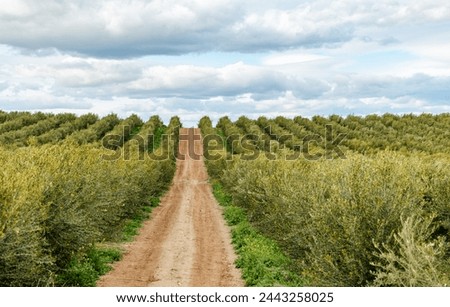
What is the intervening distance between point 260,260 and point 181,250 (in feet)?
19.6

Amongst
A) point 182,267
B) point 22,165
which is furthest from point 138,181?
point 22,165

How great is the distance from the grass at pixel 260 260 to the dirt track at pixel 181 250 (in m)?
0.53

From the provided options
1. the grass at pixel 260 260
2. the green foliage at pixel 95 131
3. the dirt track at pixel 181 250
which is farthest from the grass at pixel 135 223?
the green foliage at pixel 95 131

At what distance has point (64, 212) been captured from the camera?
16953mm

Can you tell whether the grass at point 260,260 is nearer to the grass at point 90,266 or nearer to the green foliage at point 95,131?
the grass at point 90,266

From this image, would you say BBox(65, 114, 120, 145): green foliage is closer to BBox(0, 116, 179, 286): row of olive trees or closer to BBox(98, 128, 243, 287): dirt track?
BBox(98, 128, 243, 287): dirt track

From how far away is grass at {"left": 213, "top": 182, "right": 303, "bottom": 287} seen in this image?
20.4 meters

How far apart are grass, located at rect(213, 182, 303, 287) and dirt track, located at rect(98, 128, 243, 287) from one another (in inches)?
20.9

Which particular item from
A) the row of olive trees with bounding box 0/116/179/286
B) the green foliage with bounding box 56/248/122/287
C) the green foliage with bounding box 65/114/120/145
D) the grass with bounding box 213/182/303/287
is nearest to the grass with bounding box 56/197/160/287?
the green foliage with bounding box 56/248/122/287

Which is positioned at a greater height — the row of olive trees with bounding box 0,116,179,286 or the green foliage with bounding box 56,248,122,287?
the row of olive trees with bounding box 0,116,179,286

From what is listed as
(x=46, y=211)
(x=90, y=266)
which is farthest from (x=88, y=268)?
(x=46, y=211)

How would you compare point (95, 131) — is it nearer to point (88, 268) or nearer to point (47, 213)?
point (88, 268)

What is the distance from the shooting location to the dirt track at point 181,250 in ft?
70.1

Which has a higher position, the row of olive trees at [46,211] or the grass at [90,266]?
the row of olive trees at [46,211]
